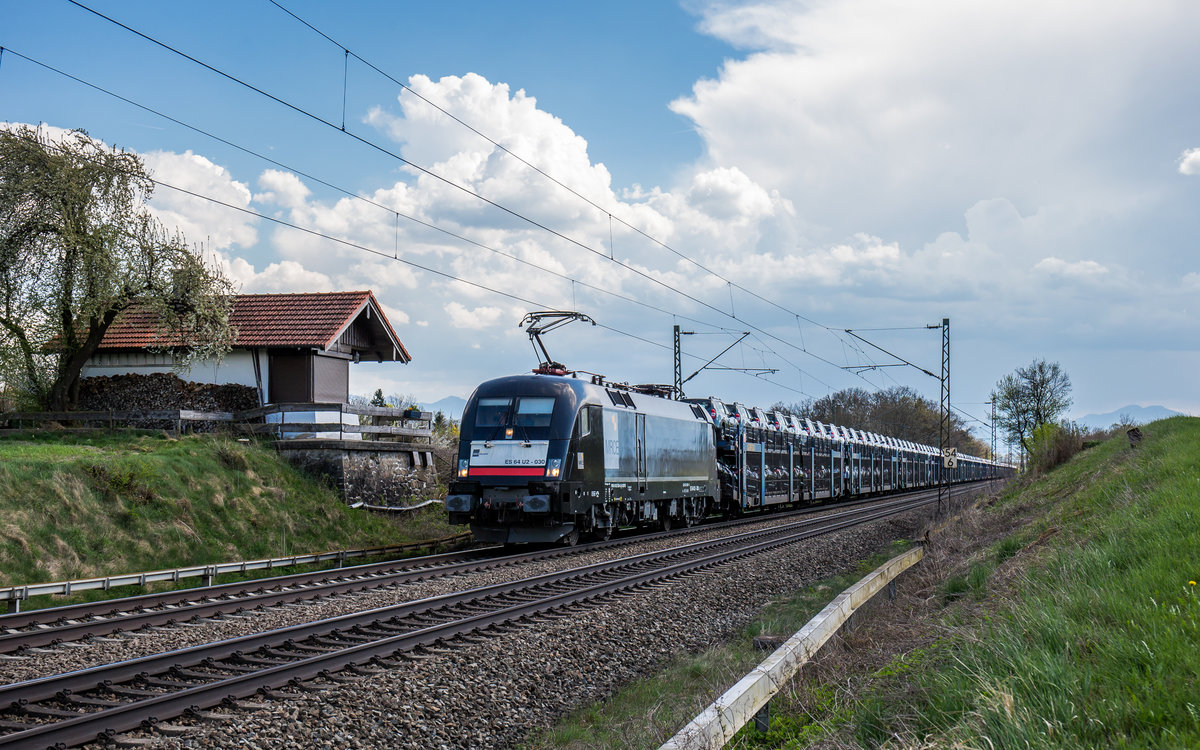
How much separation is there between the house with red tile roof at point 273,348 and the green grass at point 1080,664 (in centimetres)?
2013

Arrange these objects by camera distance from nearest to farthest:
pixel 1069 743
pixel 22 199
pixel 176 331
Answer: pixel 1069 743
pixel 22 199
pixel 176 331

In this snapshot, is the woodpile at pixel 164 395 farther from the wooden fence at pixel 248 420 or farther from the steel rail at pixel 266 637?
the steel rail at pixel 266 637

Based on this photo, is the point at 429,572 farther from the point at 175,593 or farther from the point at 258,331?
the point at 258,331

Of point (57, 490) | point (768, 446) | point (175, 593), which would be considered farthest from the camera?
point (768, 446)

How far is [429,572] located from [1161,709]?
36.9ft

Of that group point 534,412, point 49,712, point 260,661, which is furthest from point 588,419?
point 49,712

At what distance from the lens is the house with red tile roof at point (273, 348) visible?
23812mm

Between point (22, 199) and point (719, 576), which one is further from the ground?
point (22, 199)

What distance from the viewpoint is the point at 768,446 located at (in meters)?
31.3

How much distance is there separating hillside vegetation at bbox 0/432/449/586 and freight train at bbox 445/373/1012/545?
380 centimetres

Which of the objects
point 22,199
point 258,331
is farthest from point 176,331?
point 22,199

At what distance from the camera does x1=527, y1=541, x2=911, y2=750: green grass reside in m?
6.18

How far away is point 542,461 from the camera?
54.7 ft

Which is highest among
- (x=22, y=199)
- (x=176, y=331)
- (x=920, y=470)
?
(x=22, y=199)
